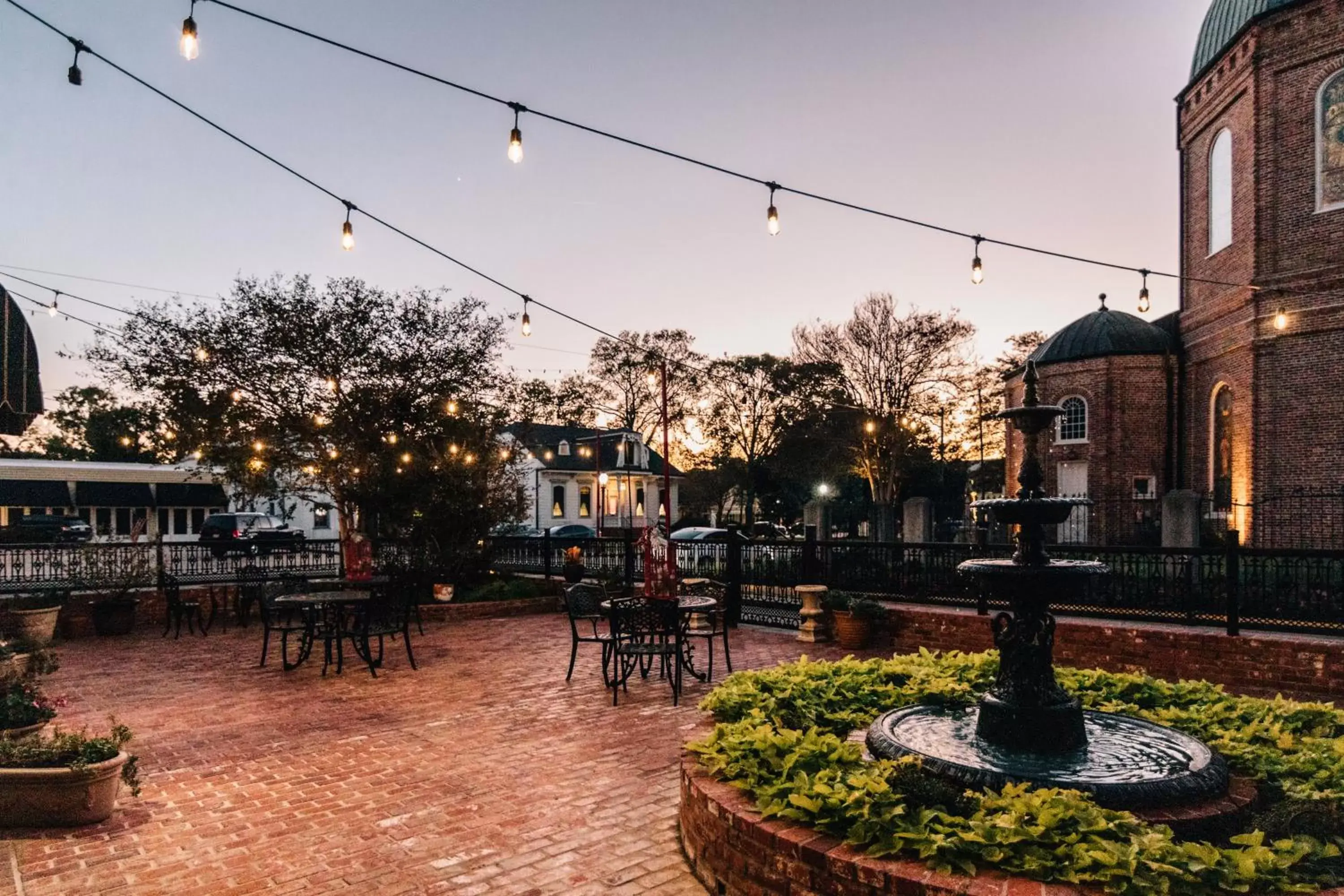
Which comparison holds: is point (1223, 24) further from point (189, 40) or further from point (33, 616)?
point (33, 616)

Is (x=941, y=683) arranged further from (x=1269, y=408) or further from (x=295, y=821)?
(x=1269, y=408)

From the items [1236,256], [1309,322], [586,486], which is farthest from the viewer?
[586,486]

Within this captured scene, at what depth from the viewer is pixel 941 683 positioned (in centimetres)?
592

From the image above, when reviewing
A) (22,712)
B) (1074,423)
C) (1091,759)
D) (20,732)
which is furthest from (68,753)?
(1074,423)

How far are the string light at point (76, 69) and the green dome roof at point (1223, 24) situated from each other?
24336mm

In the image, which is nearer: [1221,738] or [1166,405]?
[1221,738]

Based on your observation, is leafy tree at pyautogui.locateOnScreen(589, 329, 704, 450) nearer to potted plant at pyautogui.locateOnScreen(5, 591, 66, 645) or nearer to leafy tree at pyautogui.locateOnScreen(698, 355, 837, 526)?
leafy tree at pyautogui.locateOnScreen(698, 355, 837, 526)

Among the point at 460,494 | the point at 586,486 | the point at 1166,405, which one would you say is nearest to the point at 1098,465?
the point at 1166,405

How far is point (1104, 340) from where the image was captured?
25797 millimetres

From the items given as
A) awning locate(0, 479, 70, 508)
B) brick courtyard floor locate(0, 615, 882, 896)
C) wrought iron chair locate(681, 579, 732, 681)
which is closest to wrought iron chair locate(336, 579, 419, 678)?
brick courtyard floor locate(0, 615, 882, 896)

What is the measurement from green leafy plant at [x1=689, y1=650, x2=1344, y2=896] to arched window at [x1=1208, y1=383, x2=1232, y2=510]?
18.4 metres

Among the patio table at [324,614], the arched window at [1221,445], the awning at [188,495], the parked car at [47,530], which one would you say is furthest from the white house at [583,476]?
the patio table at [324,614]

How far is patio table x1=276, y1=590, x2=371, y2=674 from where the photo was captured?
922 cm

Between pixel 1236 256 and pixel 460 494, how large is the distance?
20.6 meters
